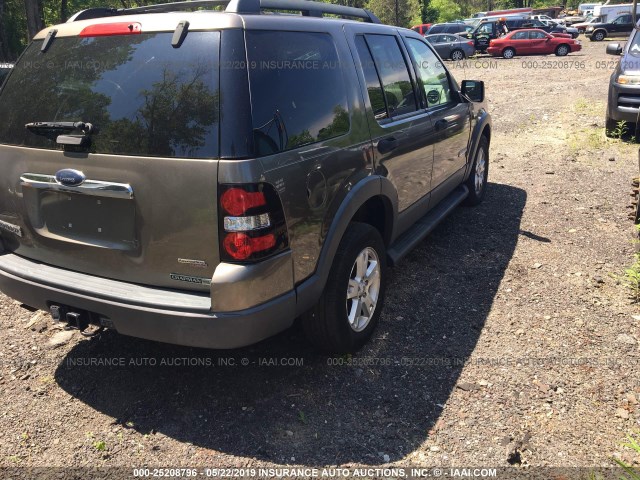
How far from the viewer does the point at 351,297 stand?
11.3ft

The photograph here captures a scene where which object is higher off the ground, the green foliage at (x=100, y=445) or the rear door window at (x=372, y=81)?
the rear door window at (x=372, y=81)

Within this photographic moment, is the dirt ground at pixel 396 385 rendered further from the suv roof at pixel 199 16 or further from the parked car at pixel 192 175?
the suv roof at pixel 199 16

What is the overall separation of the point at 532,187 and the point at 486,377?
4504 millimetres

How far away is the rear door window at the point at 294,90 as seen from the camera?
2635mm

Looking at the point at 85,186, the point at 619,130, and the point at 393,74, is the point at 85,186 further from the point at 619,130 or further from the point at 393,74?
the point at 619,130

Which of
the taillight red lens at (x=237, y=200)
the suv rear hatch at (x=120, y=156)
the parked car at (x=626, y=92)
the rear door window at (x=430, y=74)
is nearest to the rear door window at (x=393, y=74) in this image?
the rear door window at (x=430, y=74)

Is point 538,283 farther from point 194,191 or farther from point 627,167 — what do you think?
point 627,167

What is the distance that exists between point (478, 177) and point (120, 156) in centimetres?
473

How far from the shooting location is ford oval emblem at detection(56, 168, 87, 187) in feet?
9.13

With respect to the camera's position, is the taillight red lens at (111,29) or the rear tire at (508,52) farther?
the rear tire at (508,52)

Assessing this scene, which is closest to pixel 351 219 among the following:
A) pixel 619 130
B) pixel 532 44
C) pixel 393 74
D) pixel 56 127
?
pixel 393 74

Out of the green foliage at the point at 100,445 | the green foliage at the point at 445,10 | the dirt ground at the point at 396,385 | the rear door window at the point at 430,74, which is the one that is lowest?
the dirt ground at the point at 396,385

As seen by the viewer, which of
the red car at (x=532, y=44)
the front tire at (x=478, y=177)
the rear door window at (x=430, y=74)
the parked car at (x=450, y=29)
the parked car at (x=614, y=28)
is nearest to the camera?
the rear door window at (x=430, y=74)

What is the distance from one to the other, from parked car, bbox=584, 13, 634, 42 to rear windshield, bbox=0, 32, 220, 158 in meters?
39.4
